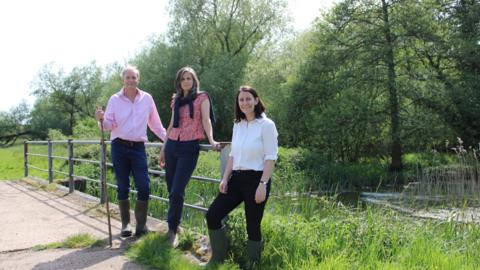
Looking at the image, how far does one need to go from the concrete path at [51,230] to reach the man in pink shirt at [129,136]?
42cm

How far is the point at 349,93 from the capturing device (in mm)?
21906

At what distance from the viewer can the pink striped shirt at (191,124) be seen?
4.54 meters

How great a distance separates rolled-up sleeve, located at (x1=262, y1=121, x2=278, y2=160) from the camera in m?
3.70

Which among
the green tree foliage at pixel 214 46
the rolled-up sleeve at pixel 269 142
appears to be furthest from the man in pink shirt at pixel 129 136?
the green tree foliage at pixel 214 46

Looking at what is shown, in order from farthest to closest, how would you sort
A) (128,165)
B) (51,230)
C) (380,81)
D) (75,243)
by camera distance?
(380,81), (51,230), (128,165), (75,243)

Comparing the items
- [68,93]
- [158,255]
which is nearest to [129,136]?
[158,255]

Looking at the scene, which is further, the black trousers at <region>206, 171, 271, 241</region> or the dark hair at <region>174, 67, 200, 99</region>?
the dark hair at <region>174, 67, 200, 99</region>

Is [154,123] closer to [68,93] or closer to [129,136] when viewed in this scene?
[129,136]

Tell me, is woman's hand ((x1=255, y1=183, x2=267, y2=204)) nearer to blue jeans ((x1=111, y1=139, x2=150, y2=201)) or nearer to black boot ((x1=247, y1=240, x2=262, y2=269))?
black boot ((x1=247, y1=240, x2=262, y2=269))

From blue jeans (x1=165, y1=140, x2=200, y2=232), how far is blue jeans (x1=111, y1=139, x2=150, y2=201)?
1.81 feet

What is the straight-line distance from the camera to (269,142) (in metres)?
3.72

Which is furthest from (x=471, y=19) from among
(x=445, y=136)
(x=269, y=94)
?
(x=269, y=94)

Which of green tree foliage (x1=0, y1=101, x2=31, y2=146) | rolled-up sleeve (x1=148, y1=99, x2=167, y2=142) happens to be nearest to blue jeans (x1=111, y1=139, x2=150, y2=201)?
rolled-up sleeve (x1=148, y1=99, x2=167, y2=142)

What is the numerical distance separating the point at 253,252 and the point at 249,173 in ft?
2.24
